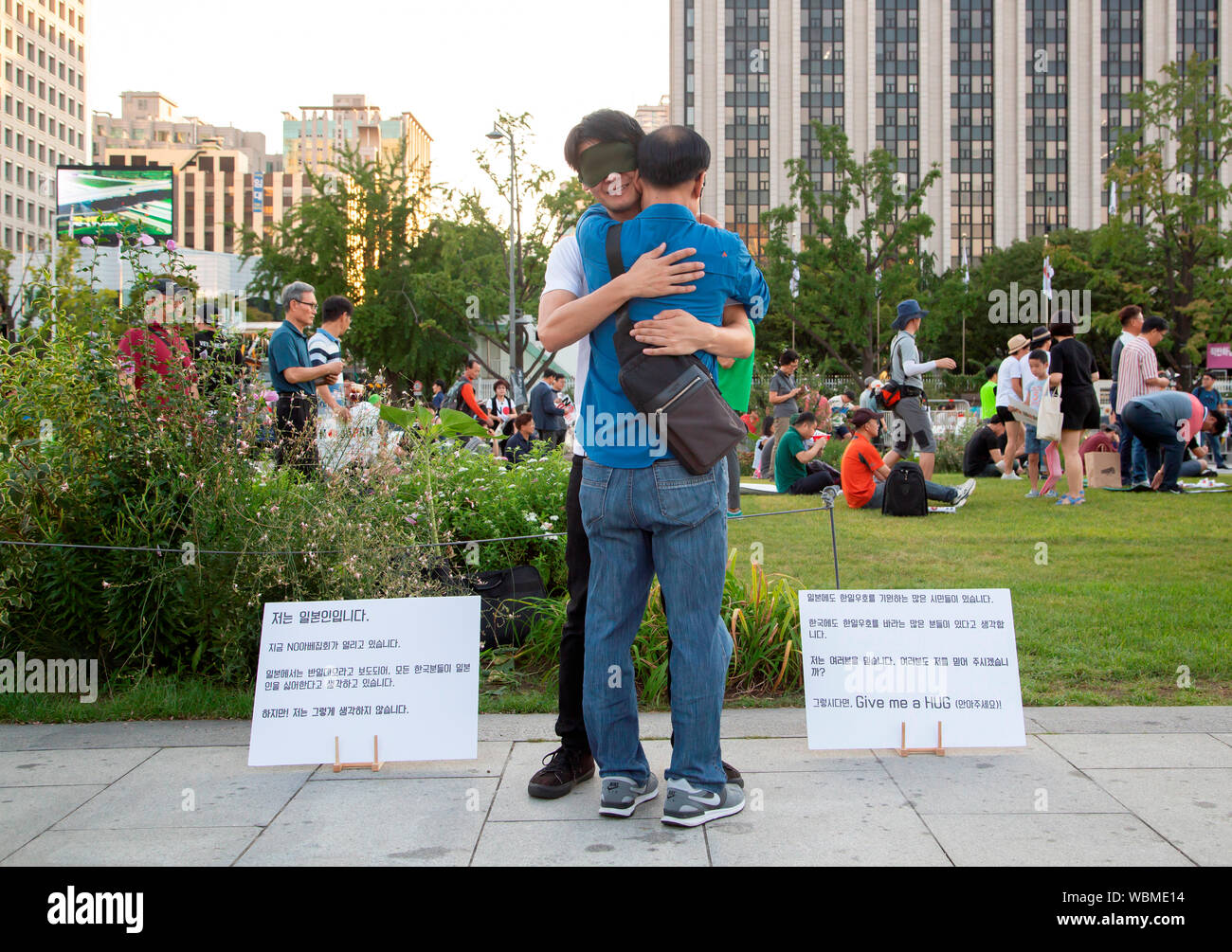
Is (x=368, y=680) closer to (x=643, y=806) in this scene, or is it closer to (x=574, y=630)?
(x=574, y=630)

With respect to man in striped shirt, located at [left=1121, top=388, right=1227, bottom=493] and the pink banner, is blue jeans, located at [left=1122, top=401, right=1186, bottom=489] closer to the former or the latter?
man in striped shirt, located at [left=1121, top=388, right=1227, bottom=493]

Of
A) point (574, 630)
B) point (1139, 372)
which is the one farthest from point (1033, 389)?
point (574, 630)

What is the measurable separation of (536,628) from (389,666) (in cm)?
136

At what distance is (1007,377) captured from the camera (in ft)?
44.7

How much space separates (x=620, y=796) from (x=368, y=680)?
3.74 feet

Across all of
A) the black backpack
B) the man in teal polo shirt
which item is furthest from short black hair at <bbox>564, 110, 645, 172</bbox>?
the black backpack

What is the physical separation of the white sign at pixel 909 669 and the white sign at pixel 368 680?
128 centimetres

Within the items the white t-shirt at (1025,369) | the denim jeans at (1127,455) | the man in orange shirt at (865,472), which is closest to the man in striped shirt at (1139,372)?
the denim jeans at (1127,455)

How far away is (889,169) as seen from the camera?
1923 inches

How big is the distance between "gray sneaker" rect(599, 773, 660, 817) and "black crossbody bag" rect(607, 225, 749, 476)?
3.35 ft

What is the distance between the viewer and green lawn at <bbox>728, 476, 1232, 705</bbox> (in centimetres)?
506

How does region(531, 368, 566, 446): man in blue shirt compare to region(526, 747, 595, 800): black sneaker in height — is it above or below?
above

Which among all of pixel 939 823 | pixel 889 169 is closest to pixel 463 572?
pixel 939 823

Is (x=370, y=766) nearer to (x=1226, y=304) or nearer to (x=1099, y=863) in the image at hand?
(x=1099, y=863)
